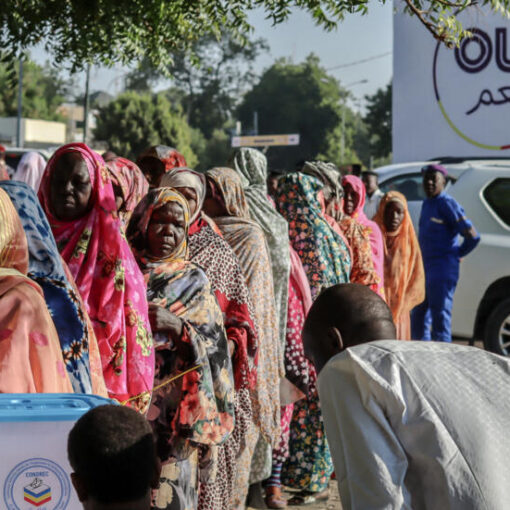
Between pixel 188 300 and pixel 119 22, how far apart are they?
128 inches

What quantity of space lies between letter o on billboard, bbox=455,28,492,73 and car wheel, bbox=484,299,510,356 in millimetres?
5716

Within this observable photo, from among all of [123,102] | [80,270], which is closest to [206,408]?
[80,270]

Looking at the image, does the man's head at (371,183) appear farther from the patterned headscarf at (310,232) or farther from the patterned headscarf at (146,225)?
the patterned headscarf at (146,225)

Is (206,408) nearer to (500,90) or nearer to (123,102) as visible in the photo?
(500,90)

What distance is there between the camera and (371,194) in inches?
433

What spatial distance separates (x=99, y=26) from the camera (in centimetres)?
667

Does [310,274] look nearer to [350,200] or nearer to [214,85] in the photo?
[350,200]

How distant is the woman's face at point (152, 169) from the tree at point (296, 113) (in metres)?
64.3

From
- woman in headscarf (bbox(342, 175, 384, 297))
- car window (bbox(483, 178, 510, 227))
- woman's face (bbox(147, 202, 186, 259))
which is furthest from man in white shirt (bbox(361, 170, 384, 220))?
woman's face (bbox(147, 202, 186, 259))

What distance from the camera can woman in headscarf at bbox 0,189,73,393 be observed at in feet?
7.91

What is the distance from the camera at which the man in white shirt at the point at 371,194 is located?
1077cm

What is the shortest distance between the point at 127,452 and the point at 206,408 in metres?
2.06

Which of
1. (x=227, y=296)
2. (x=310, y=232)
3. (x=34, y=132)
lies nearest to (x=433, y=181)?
(x=310, y=232)

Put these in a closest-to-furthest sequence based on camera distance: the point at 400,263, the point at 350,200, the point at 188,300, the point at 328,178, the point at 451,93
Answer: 1. the point at 188,300
2. the point at 328,178
3. the point at 350,200
4. the point at 400,263
5. the point at 451,93
